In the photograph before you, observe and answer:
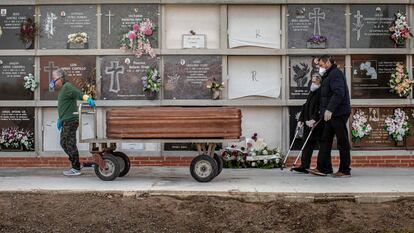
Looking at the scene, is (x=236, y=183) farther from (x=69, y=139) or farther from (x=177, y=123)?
(x=69, y=139)

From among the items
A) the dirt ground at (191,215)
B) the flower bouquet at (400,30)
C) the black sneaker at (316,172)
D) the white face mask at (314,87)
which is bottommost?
the dirt ground at (191,215)

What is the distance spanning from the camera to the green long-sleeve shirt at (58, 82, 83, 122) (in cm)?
940

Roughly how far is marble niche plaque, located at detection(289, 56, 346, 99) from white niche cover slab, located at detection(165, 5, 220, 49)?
1469 mm

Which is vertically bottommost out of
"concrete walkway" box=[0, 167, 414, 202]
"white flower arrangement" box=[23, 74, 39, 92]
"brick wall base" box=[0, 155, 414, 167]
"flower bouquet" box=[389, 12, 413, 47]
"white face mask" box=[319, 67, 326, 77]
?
"concrete walkway" box=[0, 167, 414, 202]

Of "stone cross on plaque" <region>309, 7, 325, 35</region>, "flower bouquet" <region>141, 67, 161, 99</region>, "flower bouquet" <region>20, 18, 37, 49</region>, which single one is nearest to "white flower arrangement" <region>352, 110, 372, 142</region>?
"stone cross on plaque" <region>309, 7, 325, 35</region>

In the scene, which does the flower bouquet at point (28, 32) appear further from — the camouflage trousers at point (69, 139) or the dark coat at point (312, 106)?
the dark coat at point (312, 106)

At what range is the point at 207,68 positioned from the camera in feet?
35.0

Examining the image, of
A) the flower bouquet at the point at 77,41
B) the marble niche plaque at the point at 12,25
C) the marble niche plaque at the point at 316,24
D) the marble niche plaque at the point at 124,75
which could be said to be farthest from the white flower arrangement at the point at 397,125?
the marble niche plaque at the point at 12,25

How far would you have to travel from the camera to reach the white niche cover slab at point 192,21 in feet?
35.2

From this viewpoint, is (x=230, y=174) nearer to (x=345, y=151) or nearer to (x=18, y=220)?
(x=345, y=151)

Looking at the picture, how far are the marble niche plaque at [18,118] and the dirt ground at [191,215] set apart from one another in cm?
342

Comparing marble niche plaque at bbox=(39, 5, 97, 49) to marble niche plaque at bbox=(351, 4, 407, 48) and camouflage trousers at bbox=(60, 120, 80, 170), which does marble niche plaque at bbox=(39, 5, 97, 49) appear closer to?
camouflage trousers at bbox=(60, 120, 80, 170)

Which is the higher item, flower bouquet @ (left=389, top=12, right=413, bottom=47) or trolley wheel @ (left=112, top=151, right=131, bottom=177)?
flower bouquet @ (left=389, top=12, right=413, bottom=47)

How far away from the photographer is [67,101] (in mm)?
9414
